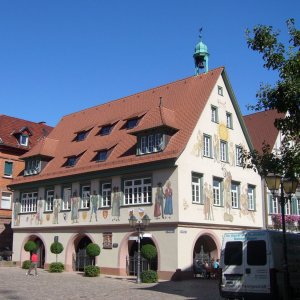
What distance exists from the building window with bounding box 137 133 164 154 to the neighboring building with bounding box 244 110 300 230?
8885 mm

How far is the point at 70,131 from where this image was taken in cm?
4097

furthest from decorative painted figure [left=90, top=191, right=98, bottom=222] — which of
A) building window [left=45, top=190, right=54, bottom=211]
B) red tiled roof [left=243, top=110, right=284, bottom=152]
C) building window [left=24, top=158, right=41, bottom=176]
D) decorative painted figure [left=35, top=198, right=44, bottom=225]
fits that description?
red tiled roof [left=243, top=110, right=284, bottom=152]

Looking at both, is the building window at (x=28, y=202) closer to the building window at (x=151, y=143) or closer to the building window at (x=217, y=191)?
the building window at (x=151, y=143)

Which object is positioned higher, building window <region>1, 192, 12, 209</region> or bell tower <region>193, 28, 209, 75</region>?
bell tower <region>193, 28, 209, 75</region>

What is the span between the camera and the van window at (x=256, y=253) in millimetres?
16484

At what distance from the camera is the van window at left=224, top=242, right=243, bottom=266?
1714 centimetres

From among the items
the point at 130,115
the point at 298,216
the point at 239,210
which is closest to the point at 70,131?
the point at 130,115

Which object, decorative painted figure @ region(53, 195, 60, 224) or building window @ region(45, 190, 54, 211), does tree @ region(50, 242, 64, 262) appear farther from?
building window @ region(45, 190, 54, 211)

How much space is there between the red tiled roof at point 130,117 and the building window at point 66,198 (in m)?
1.14

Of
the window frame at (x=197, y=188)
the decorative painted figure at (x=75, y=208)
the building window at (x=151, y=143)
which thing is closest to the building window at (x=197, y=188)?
the window frame at (x=197, y=188)

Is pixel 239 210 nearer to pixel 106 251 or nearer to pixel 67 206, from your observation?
pixel 106 251

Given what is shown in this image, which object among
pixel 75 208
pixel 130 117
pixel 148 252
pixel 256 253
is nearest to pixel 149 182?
pixel 148 252

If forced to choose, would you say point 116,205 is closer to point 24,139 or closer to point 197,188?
point 197,188

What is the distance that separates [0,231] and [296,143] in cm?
3480
